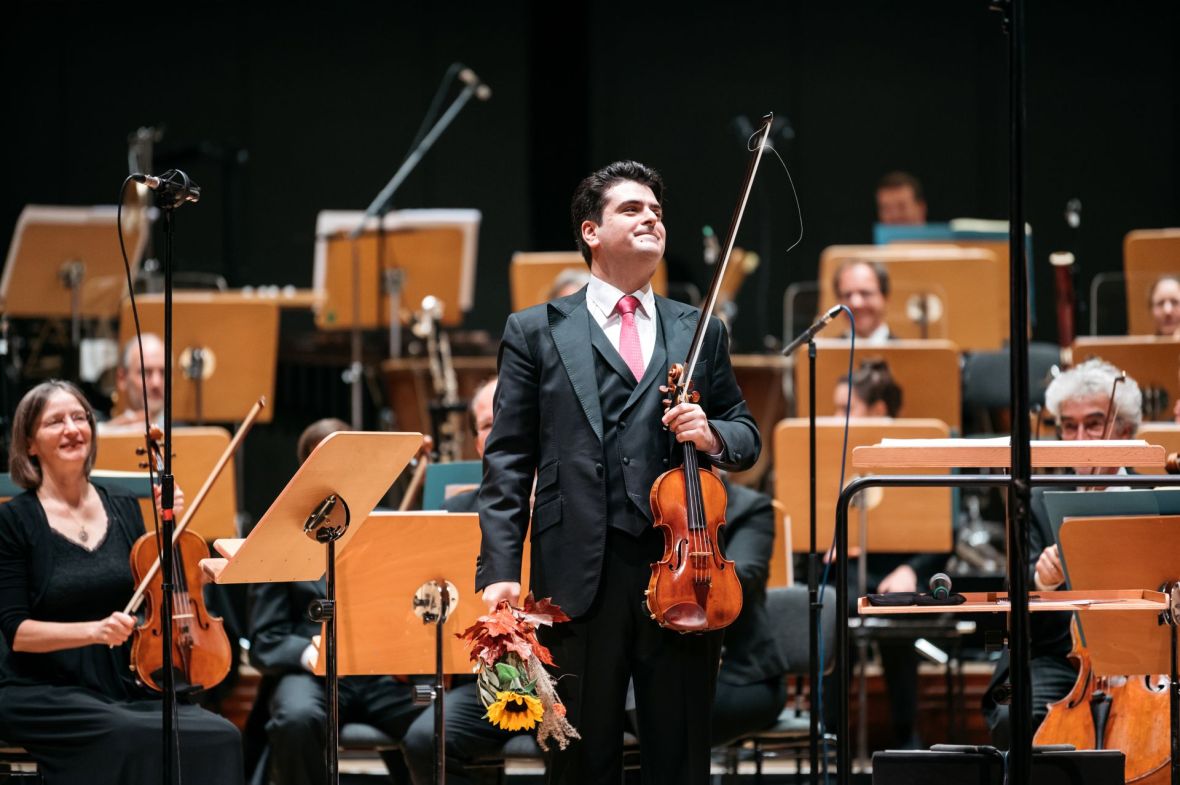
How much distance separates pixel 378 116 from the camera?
374 inches

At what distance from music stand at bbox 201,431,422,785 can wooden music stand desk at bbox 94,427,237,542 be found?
125 centimetres

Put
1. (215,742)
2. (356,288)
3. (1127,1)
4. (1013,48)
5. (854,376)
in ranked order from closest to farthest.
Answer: (1013,48)
(215,742)
(854,376)
(356,288)
(1127,1)

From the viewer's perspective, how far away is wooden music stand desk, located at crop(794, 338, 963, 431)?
18.4ft

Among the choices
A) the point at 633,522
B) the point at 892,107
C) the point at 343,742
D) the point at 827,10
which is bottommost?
the point at 343,742

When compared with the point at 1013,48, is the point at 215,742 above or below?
below

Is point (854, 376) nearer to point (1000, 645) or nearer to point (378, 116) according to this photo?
point (1000, 645)

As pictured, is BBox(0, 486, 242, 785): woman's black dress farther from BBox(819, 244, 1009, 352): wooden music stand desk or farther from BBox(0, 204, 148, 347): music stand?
BBox(819, 244, 1009, 352): wooden music stand desk

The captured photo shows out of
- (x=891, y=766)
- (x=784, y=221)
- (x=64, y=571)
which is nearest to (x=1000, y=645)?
(x=891, y=766)

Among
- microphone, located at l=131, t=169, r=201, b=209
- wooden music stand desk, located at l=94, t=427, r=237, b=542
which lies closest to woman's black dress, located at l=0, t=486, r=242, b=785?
wooden music stand desk, located at l=94, t=427, r=237, b=542

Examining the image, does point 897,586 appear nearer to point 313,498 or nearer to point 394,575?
point 394,575

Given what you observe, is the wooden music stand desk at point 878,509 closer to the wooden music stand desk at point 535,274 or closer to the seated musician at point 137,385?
the wooden music stand desk at point 535,274

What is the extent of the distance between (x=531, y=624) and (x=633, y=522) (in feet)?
0.98

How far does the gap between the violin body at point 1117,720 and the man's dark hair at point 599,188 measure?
152cm

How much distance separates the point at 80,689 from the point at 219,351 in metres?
2.28
